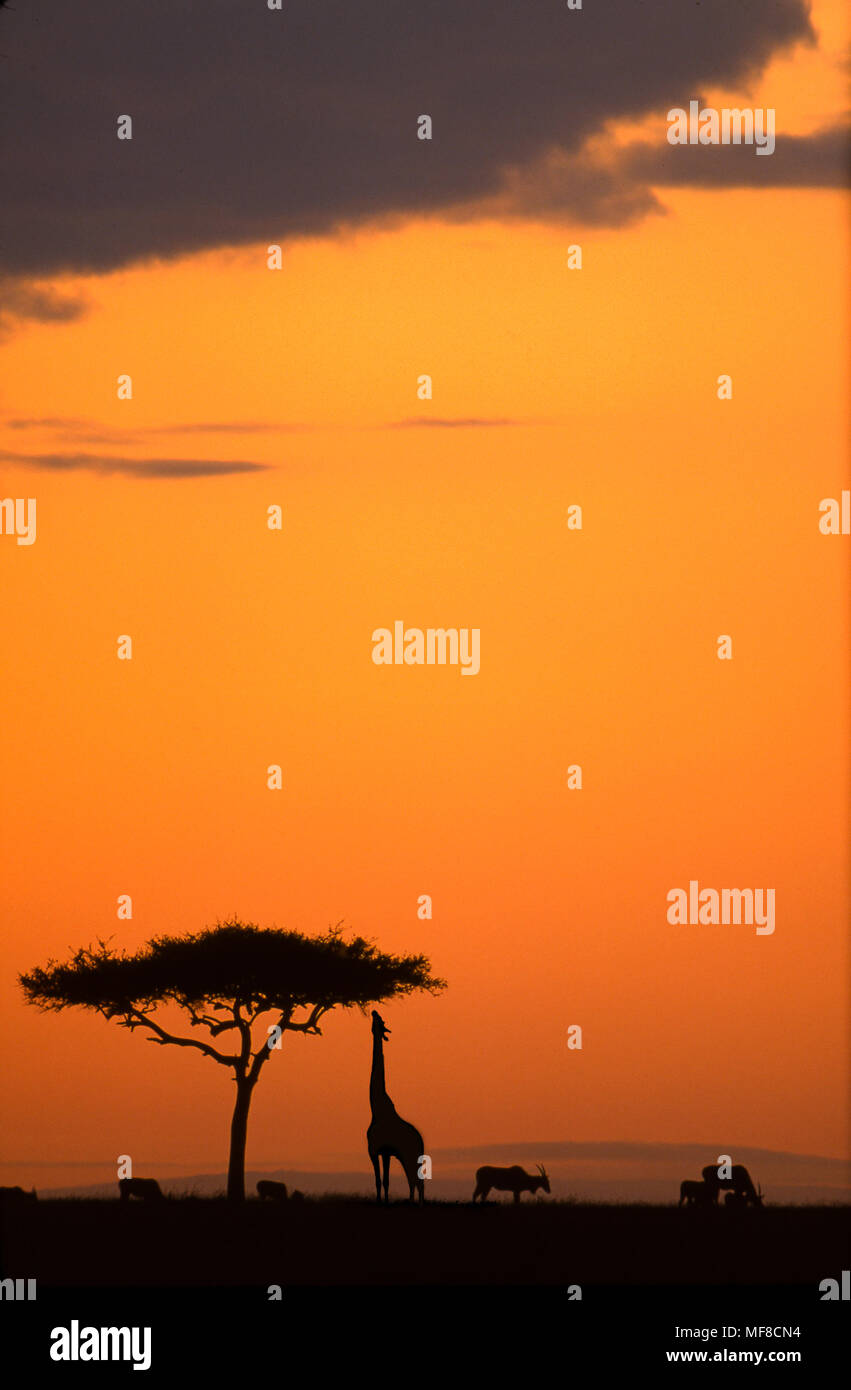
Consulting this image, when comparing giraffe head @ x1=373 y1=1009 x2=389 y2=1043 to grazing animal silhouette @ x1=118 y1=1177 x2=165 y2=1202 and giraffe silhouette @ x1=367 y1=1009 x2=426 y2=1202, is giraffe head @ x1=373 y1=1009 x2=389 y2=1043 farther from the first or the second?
grazing animal silhouette @ x1=118 y1=1177 x2=165 y2=1202

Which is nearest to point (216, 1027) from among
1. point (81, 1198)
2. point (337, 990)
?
point (337, 990)

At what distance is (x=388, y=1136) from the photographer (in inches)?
1533

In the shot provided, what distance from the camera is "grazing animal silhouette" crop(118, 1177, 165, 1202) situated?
5112cm

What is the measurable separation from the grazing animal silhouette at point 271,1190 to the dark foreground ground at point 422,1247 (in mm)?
9016

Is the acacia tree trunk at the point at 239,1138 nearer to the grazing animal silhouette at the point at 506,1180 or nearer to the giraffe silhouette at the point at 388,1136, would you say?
the grazing animal silhouette at the point at 506,1180

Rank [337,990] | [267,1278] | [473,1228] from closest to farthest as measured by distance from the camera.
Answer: [267,1278] < [473,1228] < [337,990]

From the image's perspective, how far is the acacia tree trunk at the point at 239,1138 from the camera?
5741cm

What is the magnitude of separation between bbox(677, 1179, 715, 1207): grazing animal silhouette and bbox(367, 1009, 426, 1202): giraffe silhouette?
11.1 metres

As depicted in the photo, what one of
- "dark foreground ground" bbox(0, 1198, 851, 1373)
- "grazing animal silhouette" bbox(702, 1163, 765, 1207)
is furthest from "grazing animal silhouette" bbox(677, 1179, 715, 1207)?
"dark foreground ground" bbox(0, 1198, 851, 1373)
